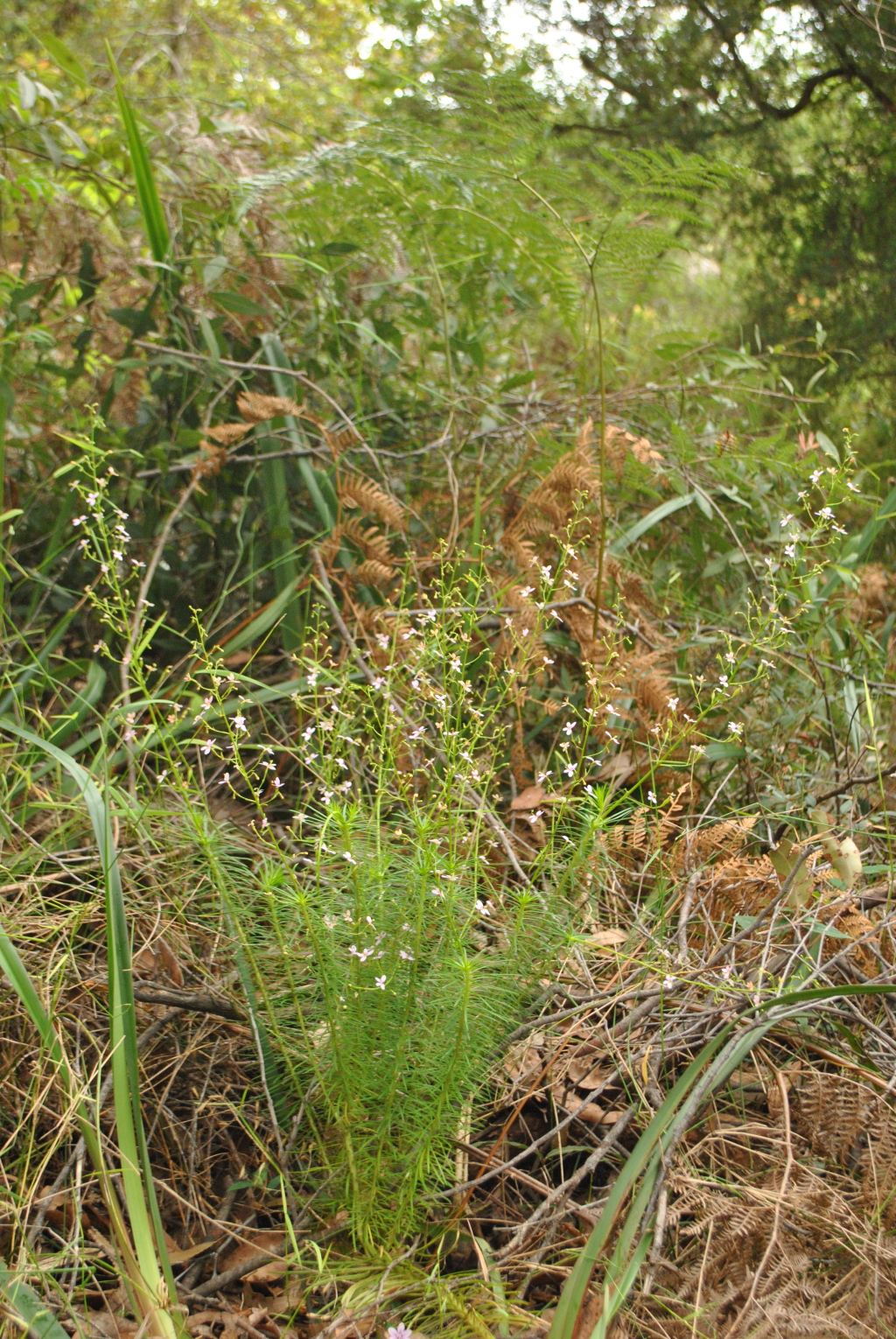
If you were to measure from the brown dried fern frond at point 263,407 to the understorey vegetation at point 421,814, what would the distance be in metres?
0.02

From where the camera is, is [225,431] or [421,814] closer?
[421,814]

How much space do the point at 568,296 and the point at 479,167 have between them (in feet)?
1.43

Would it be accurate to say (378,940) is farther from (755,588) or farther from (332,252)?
(332,252)

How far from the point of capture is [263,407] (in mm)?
2273

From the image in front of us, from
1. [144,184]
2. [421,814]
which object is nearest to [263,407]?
[144,184]

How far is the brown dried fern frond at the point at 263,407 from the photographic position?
2248mm

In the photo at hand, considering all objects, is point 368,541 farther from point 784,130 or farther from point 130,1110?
point 784,130

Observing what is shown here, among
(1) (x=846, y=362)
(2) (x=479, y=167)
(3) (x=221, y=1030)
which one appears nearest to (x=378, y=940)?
(3) (x=221, y=1030)

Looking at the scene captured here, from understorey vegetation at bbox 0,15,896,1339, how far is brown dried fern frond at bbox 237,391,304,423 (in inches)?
0.7

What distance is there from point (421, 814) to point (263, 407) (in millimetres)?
1316

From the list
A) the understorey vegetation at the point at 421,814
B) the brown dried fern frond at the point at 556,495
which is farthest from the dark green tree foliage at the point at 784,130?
the brown dried fern frond at the point at 556,495

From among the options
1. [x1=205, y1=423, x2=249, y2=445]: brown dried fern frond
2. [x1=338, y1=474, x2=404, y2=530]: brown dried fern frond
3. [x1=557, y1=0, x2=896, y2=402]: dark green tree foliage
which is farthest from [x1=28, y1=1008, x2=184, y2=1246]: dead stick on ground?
[x1=557, y1=0, x2=896, y2=402]: dark green tree foliage

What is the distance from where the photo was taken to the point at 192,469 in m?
2.44

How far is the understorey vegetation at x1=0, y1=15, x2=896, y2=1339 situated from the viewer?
1.24 metres
